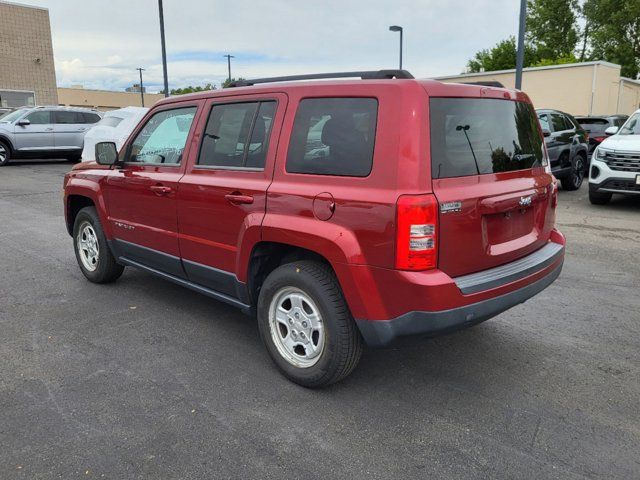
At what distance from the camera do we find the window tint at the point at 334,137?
3.01 m

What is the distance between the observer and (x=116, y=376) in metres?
3.54

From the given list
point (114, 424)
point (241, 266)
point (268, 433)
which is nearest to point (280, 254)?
point (241, 266)

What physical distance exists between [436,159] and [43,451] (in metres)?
2.46

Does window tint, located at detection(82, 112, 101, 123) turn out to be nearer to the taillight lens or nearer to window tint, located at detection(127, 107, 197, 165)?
window tint, located at detection(127, 107, 197, 165)

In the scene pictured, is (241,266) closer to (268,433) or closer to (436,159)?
(268,433)

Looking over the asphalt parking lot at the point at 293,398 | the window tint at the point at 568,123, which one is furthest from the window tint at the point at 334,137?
the window tint at the point at 568,123

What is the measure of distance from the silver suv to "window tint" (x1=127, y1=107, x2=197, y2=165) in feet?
48.3

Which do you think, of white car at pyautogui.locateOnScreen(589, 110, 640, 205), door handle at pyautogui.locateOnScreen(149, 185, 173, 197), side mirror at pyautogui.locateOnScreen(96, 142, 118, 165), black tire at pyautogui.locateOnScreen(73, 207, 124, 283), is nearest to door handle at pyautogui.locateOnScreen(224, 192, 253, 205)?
door handle at pyautogui.locateOnScreen(149, 185, 173, 197)

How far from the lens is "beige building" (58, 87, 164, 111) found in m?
70.1

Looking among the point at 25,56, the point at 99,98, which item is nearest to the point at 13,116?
the point at 25,56

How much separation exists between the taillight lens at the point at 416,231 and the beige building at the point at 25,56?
32850mm

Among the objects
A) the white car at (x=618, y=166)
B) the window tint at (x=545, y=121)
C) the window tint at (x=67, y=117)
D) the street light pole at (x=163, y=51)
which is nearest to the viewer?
the white car at (x=618, y=166)

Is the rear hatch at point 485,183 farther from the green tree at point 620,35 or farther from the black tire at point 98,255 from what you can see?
the green tree at point 620,35

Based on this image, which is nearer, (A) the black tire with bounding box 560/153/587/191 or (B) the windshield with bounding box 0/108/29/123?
(A) the black tire with bounding box 560/153/587/191
